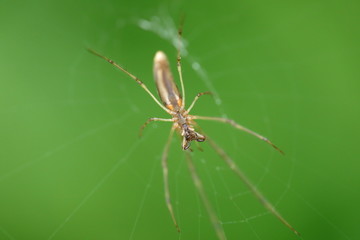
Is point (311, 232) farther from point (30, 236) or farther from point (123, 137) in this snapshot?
point (30, 236)

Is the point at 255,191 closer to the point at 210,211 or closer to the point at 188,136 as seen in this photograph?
the point at 210,211

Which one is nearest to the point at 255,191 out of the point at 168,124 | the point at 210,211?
the point at 210,211

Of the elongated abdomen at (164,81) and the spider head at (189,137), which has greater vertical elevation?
the elongated abdomen at (164,81)

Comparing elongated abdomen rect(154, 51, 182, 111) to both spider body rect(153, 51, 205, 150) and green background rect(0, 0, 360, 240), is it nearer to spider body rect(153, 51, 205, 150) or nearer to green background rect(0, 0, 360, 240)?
spider body rect(153, 51, 205, 150)

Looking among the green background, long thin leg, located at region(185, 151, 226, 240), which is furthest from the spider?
the green background

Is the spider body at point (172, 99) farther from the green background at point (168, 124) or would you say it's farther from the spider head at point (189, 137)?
the green background at point (168, 124)

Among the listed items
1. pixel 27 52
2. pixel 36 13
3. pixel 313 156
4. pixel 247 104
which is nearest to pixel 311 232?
pixel 313 156

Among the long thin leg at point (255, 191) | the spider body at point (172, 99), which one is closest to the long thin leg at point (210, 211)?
the spider body at point (172, 99)
